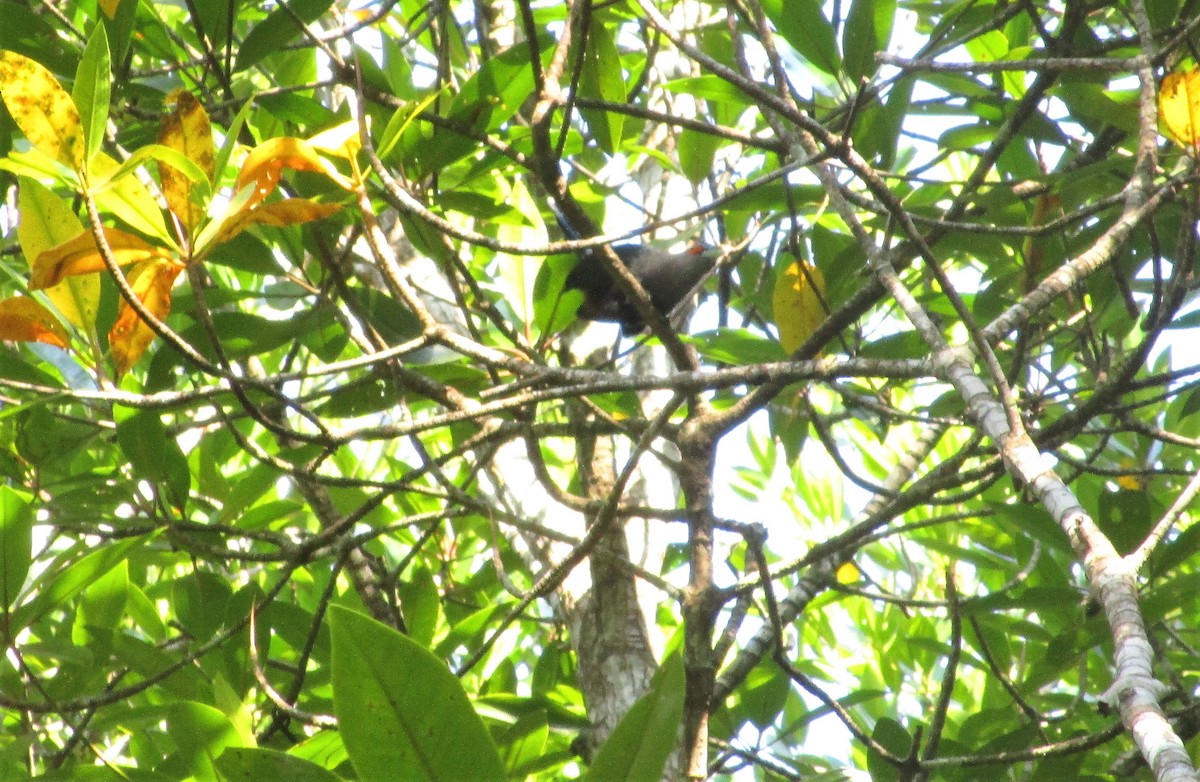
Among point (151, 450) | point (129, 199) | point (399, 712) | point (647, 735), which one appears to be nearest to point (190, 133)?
point (129, 199)

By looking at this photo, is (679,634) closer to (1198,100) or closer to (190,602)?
(190,602)

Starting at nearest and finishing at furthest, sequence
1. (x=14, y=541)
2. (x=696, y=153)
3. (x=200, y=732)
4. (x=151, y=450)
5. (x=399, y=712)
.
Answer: (x=399, y=712)
(x=200, y=732)
(x=14, y=541)
(x=151, y=450)
(x=696, y=153)

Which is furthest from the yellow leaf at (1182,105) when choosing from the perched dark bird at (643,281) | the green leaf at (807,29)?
the perched dark bird at (643,281)

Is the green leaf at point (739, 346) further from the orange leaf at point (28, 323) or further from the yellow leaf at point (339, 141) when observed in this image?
the orange leaf at point (28, 323)

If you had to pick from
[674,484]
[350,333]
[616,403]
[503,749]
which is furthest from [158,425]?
[674,484]

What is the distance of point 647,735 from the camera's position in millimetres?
1012

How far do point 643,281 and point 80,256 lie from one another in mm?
1625

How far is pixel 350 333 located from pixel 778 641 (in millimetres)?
871

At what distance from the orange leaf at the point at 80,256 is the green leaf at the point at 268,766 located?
536mm

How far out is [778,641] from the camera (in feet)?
5.03

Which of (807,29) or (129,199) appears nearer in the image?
(129,199)

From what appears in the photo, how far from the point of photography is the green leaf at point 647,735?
1.00 meters

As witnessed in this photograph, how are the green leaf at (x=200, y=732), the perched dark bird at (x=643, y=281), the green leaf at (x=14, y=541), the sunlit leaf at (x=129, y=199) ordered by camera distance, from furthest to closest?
1. the perched dark bird at (x=643, y=281)
2. the green leaf at (x=14, y=541)
3. the green leaf at (x=200, y=732)
4. the sunlit leaf at (x=129, y=199)

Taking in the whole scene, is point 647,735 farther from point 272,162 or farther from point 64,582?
point 64,582
